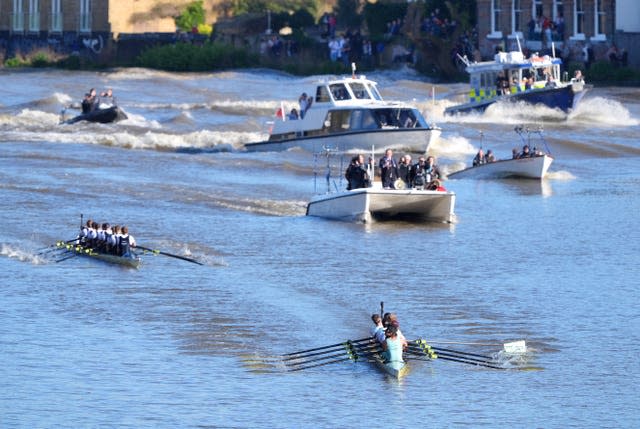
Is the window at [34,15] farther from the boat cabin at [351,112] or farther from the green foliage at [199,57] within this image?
the boat cabin at [351,112]

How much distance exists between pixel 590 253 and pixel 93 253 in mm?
9032

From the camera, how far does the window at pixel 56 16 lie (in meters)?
90.9

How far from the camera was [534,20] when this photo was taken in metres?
69.1

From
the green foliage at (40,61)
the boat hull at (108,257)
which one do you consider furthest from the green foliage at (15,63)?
the boat hull at (108,257)

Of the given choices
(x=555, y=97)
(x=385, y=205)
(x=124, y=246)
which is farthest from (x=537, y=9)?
(x=124, y=246)

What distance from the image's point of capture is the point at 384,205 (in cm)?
3350

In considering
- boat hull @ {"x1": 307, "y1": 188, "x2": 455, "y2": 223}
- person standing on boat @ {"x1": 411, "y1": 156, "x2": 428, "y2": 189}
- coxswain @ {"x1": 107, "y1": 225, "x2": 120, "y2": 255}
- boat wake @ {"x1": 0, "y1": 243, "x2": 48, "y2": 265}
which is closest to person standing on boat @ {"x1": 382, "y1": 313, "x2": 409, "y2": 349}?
coxswain @ {"x1": 107, "y1": 225, "x2": 120, "y2": 255}

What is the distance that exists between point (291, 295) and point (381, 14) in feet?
182

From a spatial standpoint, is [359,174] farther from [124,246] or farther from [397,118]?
[397,118]

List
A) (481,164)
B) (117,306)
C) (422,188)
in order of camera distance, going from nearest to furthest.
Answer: (117,306) → (422,188) → (481,164)

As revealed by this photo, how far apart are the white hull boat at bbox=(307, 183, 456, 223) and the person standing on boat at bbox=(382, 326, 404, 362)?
37.4 ft

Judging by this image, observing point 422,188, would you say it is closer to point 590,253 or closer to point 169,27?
point 590,253

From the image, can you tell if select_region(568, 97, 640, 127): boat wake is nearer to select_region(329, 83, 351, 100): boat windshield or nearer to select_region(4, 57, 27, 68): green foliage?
select_region(329, 83, 351, 100): boat windshield

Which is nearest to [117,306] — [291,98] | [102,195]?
[102,195]
